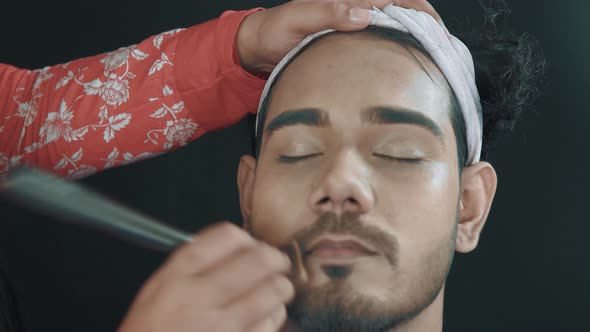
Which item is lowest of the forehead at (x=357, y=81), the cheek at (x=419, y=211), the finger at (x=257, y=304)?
the cheek at (x=419, y=211)

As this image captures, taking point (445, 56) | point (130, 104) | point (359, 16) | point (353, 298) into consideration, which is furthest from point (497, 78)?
point (130, 104)

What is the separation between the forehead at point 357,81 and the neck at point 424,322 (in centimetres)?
30

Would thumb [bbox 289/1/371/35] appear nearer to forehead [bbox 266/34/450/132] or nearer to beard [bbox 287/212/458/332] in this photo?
forehead [bbox 266/34/450/132]

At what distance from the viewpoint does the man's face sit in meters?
0.93

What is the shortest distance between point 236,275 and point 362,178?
0.30m

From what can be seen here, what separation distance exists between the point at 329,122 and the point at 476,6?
796mm

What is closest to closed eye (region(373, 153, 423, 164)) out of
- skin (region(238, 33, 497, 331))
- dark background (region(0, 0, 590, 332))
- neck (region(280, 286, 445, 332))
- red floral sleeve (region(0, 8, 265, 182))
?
skin (region(238, 33, 497, 331))

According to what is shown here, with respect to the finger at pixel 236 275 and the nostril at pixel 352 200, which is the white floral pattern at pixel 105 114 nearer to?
the nostril at pixel 352 200

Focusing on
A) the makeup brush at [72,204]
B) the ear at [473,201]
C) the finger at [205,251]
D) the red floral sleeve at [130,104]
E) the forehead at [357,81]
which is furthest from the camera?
the red floral sleeve at [130,104]

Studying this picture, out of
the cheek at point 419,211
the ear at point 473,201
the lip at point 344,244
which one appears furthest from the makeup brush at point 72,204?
the ear at point 473,201

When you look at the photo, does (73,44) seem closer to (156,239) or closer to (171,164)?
(171,164)

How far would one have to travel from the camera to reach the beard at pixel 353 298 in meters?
0.92

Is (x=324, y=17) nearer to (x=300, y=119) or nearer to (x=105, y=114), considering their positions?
(x=300, y=119)

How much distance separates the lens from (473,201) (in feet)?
3.89
